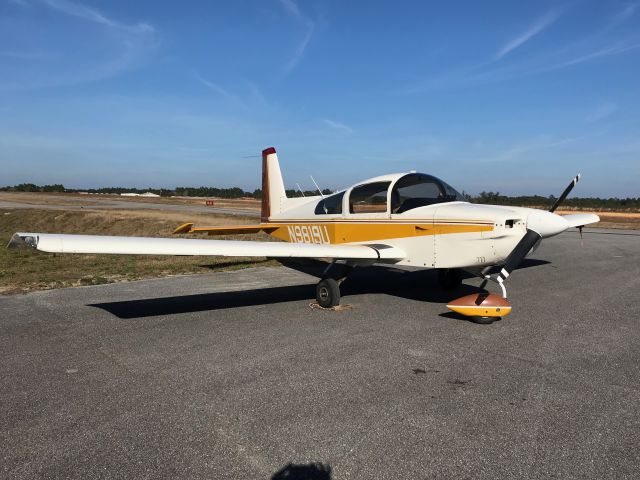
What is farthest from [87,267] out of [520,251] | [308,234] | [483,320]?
→ [520,251]

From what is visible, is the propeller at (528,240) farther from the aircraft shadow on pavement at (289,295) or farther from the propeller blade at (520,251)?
the aircraft shadow on pavement at (289,295)

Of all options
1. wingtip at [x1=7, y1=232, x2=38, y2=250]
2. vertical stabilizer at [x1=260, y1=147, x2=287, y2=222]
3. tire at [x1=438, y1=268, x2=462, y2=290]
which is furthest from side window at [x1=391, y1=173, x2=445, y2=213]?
wingtip at [x1=7, y1=232, x2=38, y2=250]

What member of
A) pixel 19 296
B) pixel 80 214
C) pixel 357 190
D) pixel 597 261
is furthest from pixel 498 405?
pixel 80 214

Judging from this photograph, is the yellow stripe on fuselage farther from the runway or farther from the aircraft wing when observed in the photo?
the runway

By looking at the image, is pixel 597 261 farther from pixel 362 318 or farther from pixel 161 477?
pixel 161 477

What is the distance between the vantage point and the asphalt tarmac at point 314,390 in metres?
3.14

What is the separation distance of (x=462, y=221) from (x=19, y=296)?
8.28 metres

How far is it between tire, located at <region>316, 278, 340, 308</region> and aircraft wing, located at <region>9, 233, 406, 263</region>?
1.97 ft

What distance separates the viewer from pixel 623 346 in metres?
5.64

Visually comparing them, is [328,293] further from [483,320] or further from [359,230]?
[483,320]

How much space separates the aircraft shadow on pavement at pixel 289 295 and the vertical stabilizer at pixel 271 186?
94.5 inches

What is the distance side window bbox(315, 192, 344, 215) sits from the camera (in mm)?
9154

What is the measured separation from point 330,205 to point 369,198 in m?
1.22

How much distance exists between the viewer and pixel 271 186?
12578 millimetres
